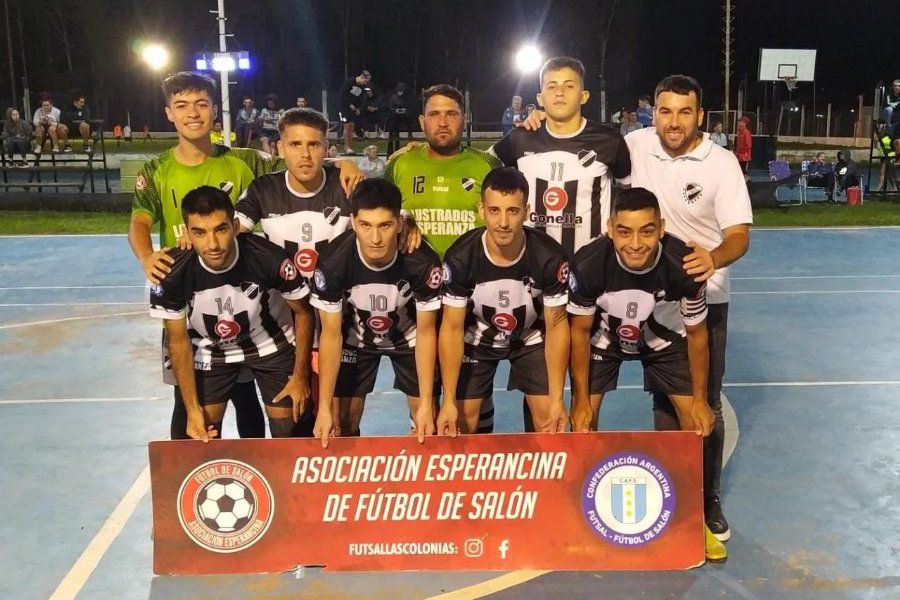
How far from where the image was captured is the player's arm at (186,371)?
4180mm

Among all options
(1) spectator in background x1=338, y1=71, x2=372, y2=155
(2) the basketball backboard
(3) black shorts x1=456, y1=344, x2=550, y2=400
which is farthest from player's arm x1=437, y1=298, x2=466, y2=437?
(2) the basketball backboard

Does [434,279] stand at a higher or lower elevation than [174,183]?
lower

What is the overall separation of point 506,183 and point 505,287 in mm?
503

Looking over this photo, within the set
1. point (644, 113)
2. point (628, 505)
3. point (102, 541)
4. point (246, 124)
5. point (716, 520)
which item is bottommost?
point (102, 541)

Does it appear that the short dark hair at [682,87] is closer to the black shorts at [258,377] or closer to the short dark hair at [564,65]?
the short dark hair at [564,65]

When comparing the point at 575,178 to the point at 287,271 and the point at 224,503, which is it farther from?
the point at 224,503

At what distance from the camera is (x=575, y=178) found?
4.53 m

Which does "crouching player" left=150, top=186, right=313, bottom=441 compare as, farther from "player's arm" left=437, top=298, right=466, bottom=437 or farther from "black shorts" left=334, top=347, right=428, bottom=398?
"player's arm" left=437, top=298, right=466, bottom=437

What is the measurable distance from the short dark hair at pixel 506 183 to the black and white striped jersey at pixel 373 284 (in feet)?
1.46

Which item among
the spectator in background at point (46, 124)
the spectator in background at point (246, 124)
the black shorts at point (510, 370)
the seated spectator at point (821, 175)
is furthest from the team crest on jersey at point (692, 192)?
the spectator in background at point (46, 124)

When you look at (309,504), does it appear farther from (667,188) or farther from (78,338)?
(78,338)

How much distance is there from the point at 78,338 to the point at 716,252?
22.1 feet

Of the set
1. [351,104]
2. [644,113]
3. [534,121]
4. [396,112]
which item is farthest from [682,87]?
[644,113]

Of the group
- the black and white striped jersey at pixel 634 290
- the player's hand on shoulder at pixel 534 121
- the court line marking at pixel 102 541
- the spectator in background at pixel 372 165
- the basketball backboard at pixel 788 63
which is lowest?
the court line marking at pixel 102 541
